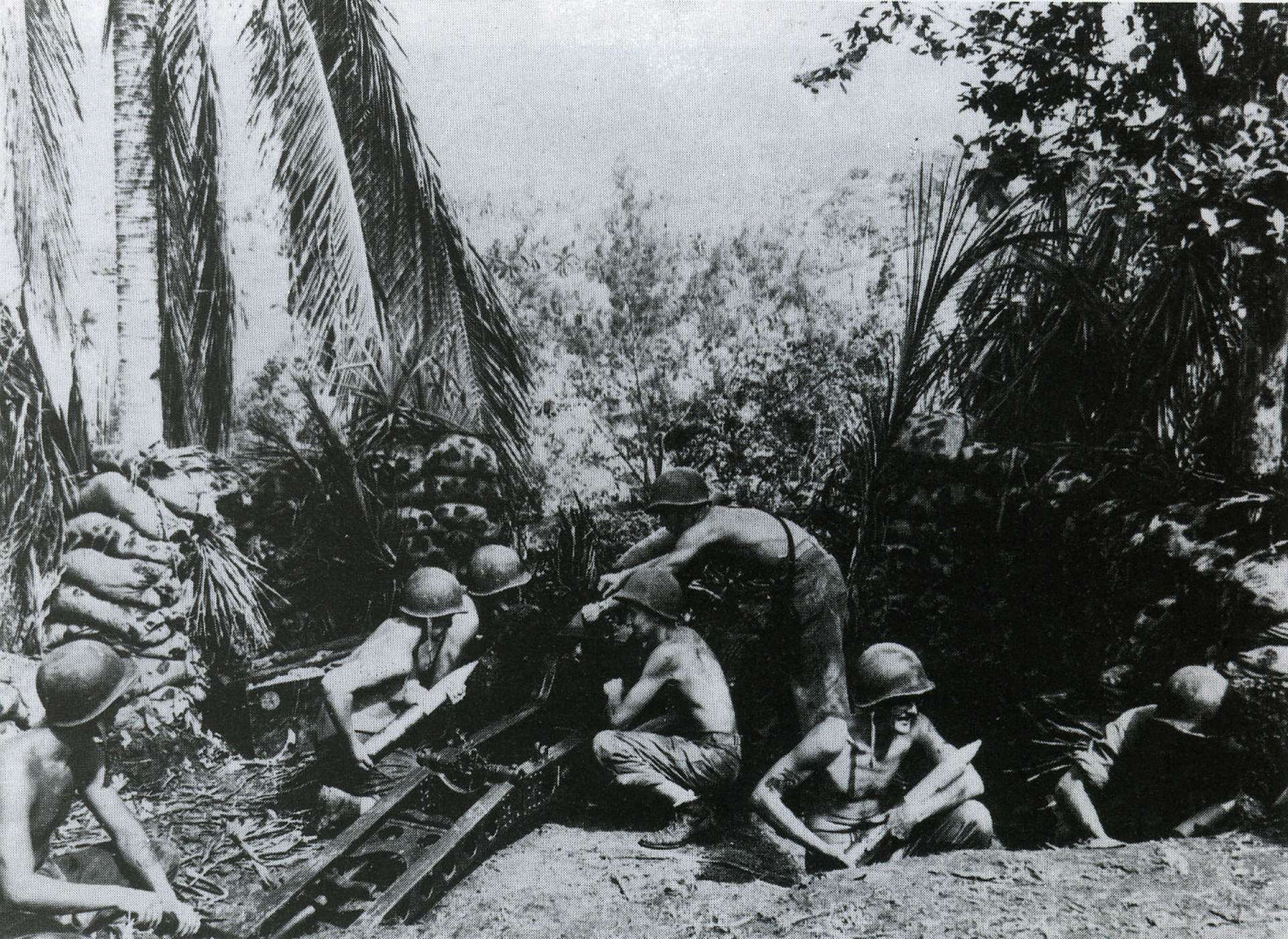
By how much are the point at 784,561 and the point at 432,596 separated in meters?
1.47

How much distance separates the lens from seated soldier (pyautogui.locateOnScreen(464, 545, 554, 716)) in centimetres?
404

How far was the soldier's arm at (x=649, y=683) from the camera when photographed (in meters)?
3.72

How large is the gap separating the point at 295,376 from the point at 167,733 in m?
1.57

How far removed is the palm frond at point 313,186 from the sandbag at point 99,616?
51.7 inches

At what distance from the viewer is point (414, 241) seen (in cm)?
412

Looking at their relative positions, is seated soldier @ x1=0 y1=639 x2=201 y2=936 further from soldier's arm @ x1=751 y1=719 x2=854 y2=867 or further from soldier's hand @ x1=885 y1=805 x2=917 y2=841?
soldier's hand @ x1=885 y1=805 x2=917 y2=841

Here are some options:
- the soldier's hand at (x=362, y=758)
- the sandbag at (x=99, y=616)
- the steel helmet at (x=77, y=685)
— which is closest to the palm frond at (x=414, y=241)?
the soldier's hand at (x=362, y=758)

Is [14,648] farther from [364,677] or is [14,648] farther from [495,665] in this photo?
[495,665]

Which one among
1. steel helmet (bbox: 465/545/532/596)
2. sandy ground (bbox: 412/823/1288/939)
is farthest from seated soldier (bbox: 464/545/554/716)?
sandy ground (bbox: 412/823/1288/939)

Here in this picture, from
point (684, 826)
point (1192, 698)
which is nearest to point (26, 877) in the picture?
point (684, 826)

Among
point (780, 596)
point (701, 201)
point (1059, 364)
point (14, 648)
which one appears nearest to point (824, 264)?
point (701, 201)

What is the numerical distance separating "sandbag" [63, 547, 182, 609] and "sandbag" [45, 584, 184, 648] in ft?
0.08

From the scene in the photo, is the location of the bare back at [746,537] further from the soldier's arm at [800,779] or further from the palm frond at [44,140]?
the palm frond at [44,140]

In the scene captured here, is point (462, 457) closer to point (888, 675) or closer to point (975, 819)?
point (888, 675)
